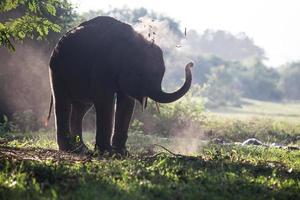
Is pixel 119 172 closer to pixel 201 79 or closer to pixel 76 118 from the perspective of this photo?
pixel 76 118

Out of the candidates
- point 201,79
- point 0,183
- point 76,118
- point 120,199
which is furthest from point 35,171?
point 201,79

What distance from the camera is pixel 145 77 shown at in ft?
35.0

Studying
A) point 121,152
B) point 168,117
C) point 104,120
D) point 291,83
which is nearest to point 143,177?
Result: point 104,120

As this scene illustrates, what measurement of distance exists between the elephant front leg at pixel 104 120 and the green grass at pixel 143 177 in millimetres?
910

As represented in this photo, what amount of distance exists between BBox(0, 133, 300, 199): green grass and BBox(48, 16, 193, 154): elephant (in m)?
1.22

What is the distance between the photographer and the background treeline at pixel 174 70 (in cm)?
2031

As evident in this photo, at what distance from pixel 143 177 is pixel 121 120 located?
3.50 m

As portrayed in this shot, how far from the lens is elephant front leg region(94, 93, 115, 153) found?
1057cm

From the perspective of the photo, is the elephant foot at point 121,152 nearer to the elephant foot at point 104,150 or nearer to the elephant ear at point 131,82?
the elephant foot at point 104,150

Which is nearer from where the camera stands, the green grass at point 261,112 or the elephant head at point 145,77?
the elephant head at point 145,77

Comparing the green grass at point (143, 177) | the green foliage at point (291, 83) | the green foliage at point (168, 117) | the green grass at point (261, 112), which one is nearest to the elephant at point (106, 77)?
the green grass at point (143, 177)

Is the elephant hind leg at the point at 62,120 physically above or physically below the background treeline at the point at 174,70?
below

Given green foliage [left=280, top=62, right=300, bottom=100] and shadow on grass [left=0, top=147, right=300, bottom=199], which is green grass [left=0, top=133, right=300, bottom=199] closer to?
shadow on grass [left=0, top=147, right=300, bottom=199]

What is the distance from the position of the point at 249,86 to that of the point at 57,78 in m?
70.0
